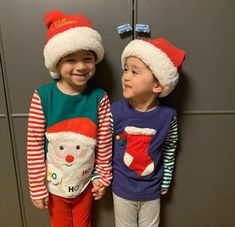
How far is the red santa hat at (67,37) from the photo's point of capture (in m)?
1.03

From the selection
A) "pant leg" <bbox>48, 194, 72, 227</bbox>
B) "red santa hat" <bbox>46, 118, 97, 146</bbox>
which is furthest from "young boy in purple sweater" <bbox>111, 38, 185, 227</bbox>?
"pant leg" <bbox>48, 194, 72, 227</bbox>

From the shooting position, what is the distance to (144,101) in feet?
3.92

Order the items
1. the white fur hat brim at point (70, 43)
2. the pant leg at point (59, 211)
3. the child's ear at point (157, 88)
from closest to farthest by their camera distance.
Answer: the white fur hat brim at point (70, 43), the child's ear at point (157, 88), the pant leg at point (59, 211)

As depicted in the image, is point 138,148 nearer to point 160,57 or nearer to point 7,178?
point 160,57

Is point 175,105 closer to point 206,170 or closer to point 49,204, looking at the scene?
point 206,170

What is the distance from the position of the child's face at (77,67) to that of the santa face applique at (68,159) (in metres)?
0.20

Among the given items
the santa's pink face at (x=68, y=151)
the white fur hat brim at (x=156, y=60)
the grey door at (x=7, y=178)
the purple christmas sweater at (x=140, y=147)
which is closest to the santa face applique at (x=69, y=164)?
the santa's pink face at (x=68, y=151)

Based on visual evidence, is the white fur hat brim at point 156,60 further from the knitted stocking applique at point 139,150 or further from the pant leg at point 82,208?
the pant leg at point 82,208

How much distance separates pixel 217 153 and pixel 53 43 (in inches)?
34.2

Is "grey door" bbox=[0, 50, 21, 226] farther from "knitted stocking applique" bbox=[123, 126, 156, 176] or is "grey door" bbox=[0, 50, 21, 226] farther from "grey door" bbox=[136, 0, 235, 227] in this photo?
"grey door" bbox=[136, 0, 235, 227]

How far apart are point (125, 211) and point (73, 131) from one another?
1.44 ft

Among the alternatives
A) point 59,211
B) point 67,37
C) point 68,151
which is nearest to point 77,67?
point 67,37

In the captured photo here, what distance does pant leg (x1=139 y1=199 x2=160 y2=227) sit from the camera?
1.32 metres

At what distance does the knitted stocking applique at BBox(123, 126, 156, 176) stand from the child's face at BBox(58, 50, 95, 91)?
274 millimetres
